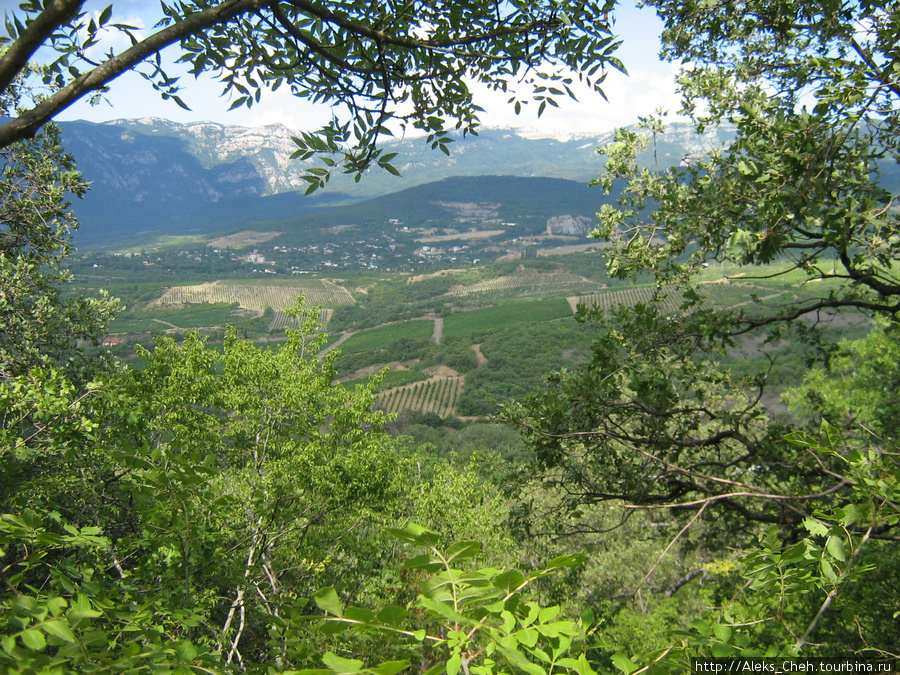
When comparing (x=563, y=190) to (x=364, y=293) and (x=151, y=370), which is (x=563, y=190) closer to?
(x=364, y=293)

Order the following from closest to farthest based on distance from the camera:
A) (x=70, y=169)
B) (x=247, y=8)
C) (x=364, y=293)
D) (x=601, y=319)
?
(x=247, y=8) → (x=601, y=319) → (x=70, y=169) → (x=364, y=293)

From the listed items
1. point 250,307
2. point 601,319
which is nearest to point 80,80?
point 601,319

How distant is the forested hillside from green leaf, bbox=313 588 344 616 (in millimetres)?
11

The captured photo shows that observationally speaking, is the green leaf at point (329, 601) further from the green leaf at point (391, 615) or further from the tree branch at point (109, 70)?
the tree branch at point (109, 70)

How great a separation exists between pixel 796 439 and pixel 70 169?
399 inches

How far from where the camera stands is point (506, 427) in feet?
18.4

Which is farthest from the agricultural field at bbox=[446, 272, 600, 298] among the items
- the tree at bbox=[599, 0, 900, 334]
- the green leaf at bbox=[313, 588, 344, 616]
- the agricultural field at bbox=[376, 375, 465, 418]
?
the green leaf at bbox=[313, 588, 344, 616]

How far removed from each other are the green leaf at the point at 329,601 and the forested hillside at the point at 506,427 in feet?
0.04

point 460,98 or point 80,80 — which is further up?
point 460,98

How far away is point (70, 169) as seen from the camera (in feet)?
25.9

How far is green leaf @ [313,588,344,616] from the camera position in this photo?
3.24ft

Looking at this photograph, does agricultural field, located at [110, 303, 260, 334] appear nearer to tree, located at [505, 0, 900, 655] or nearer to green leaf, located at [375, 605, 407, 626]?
tree, located at [505, 0, 900, 655]

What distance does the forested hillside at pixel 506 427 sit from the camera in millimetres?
1337

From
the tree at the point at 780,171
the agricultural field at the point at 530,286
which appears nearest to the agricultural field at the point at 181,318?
the agricultural field at the point at 530,286
